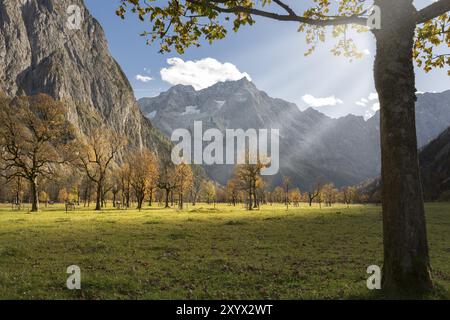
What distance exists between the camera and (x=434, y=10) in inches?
432

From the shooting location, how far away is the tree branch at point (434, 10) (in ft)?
35.4

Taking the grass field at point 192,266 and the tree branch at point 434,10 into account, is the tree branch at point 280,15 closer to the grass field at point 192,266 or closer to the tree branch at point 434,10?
the tree branch at point 434,10

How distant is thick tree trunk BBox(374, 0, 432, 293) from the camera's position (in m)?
10.7

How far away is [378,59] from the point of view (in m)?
11.7

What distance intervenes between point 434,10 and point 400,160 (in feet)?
15.5

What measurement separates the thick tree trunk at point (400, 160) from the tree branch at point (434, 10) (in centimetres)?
29

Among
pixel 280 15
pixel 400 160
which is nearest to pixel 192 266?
pixel 400 160

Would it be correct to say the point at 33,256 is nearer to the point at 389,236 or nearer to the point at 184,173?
the point at 389,236

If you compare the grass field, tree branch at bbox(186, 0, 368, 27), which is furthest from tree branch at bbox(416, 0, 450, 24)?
the grass field

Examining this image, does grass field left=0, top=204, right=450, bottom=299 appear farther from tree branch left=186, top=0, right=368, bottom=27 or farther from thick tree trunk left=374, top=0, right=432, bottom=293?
tree branch left=186, top=0, right=368, bottom=27

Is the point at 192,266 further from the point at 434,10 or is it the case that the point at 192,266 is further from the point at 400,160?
the point at 434,10

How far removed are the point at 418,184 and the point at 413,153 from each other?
949mm

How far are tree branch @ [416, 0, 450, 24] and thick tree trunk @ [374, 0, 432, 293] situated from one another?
11.6 inches
